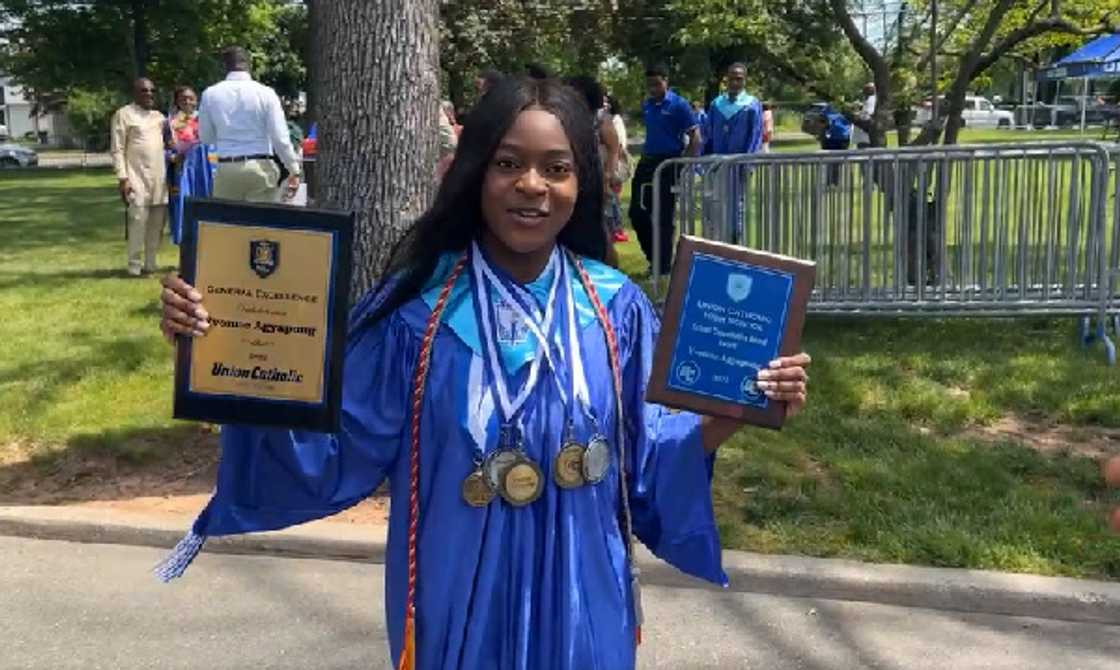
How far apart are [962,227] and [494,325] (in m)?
6.23

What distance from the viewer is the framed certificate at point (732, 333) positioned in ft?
6.89

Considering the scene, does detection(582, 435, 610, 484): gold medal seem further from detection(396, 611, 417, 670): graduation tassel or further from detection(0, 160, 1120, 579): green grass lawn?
detection(0, 160, 1120, 579): green grass lawn

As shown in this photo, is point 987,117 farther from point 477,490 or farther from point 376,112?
point 477,490

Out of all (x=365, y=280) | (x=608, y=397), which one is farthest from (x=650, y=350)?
(x=365, y=280)

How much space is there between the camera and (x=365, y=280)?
5.39 metres

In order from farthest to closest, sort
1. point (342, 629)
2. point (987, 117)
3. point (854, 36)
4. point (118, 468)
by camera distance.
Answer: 1. point (987, 117)
2. point (854, 36)
3. point (118, 468)
4. point (342, 629)

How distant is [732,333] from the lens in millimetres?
2104

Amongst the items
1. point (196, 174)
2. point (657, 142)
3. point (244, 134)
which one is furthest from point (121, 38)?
point (244, 134)

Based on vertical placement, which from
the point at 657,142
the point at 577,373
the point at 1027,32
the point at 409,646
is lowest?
the point at 409,646

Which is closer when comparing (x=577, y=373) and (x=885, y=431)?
(x=577, y=373)

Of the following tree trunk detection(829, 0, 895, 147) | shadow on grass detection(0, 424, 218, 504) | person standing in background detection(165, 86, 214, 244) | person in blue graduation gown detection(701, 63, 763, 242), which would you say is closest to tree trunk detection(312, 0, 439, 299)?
shadow on grass detection(0, 424, 218, 504)

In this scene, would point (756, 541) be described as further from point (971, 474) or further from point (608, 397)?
point (608, 397)

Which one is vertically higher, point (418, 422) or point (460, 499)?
point (418, 422)

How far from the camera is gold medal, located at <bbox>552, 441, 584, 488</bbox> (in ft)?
6.95
